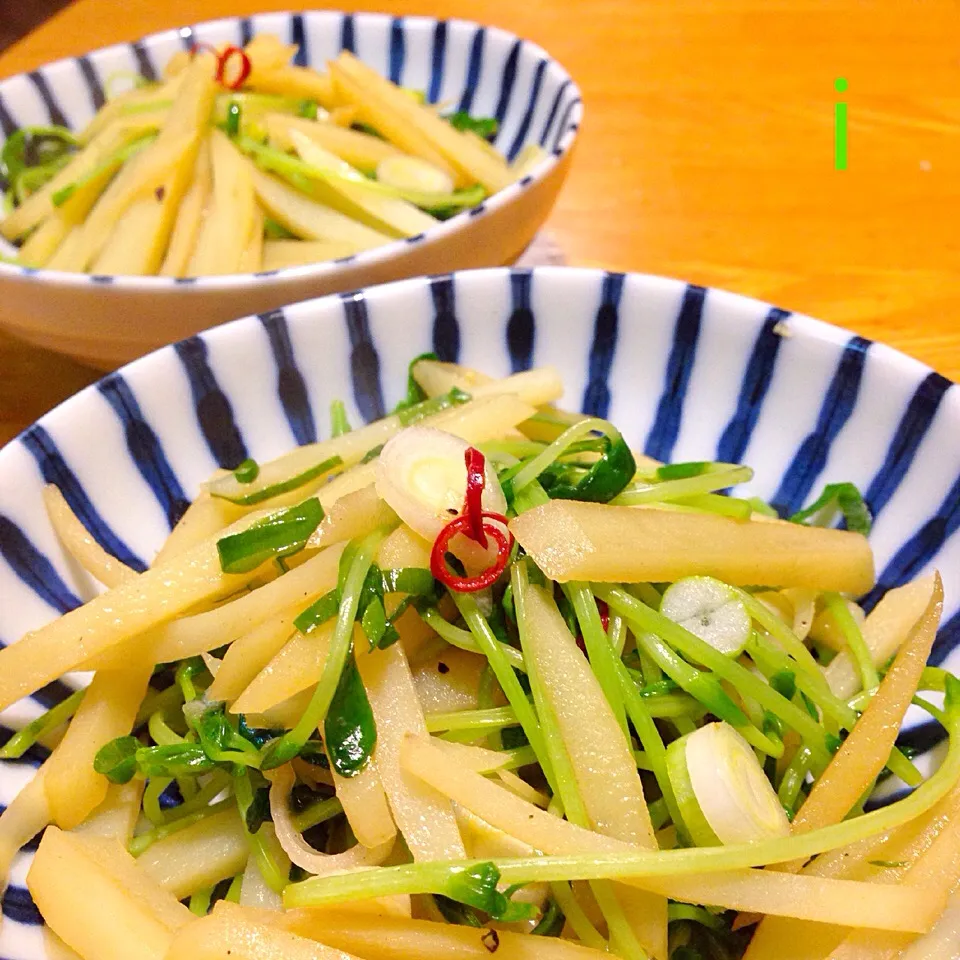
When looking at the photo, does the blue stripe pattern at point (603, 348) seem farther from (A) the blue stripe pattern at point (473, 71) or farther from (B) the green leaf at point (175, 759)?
(A) the blue stripe pattern at point (473, 71)

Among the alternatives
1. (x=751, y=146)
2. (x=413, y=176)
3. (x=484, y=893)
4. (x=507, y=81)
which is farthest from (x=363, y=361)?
(x=751, y=146)

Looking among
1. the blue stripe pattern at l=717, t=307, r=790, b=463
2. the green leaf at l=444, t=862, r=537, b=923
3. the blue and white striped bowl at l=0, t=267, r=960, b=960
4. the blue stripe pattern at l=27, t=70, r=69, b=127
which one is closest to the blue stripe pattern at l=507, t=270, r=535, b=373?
the blue and white striped bowl at l=0, t=267, r=960, b=960

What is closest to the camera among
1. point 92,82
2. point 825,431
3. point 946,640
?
point 946,640

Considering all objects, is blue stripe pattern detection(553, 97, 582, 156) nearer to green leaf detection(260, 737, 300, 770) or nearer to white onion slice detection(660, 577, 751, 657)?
white onion slice detection(660, 577, 751, 657)

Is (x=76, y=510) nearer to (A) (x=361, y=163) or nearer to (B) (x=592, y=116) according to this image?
(A) (x=361, y=163)

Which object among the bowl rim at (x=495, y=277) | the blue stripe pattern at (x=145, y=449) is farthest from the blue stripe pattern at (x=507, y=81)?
the blue stripe pattern at (x=145, y=449)

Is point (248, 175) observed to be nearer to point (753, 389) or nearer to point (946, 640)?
point (753, 389)

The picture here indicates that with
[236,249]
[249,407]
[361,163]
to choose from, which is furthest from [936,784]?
[361,163]
